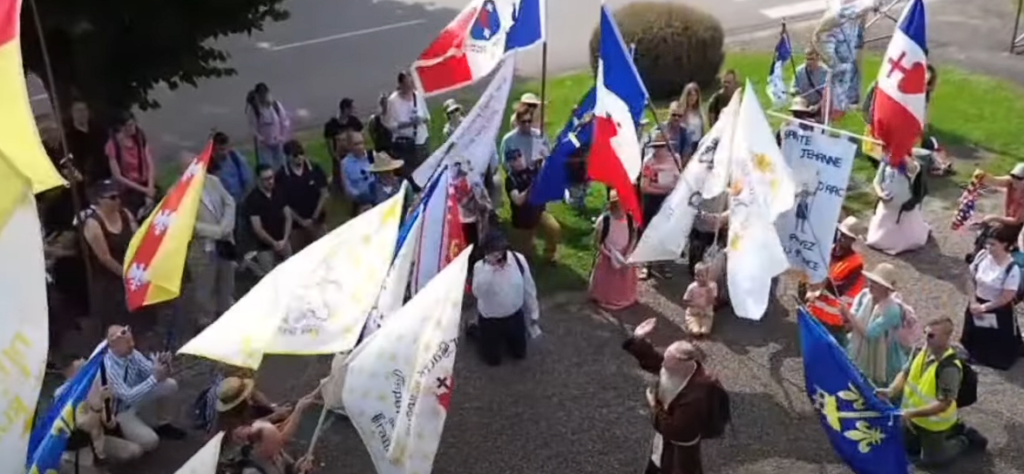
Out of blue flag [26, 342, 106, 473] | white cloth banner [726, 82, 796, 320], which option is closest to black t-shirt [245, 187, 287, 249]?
blue flag [26, 342, 106, 473]

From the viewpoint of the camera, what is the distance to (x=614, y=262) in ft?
40.8

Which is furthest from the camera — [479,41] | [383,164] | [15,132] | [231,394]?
[383,164]

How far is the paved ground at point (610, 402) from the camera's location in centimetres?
1031

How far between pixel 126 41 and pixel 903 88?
22.5 feet

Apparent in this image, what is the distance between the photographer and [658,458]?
965cm

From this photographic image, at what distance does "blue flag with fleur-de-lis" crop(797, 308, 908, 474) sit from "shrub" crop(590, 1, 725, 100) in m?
8.67

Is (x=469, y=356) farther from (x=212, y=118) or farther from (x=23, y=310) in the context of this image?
(x=212, y=118)

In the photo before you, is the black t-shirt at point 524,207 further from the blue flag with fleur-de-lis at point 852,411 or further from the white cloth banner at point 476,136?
the blue flag with fleur-de-lis at point 852,411

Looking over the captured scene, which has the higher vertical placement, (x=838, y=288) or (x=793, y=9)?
(x=838, y=288)

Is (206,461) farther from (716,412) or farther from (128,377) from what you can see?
(716,412)

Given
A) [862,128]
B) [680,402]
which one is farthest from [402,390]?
[862,128]

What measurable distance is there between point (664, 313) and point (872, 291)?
8.12 feet

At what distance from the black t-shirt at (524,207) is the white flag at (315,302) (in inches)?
164

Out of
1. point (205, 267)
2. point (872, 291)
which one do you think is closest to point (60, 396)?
point (205, 267)
